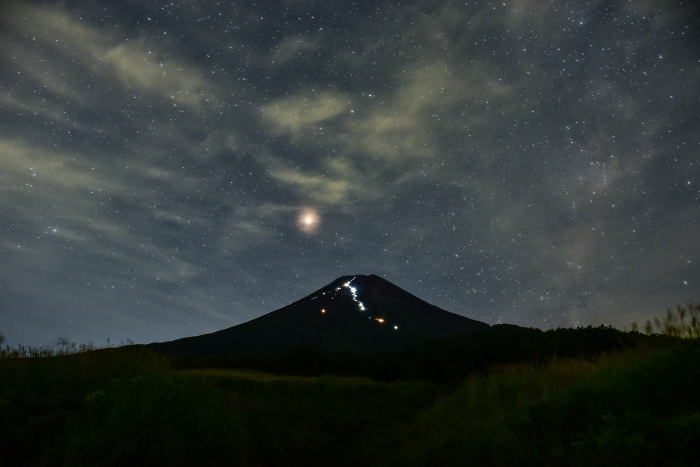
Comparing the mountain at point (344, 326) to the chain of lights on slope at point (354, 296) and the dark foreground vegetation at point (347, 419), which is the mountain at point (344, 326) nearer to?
the chain of lights on slope at point (354, 296)

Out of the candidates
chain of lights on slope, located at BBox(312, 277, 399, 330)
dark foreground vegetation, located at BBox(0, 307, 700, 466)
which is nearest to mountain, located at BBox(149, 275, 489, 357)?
chain of lights on slope, located at BBox(312, 277, 399, 330)

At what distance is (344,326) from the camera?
5571 inches

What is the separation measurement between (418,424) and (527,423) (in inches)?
249

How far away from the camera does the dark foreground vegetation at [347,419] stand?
24.7 ft

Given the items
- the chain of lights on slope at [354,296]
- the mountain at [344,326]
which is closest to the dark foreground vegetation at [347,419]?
the mountain at [344,326]

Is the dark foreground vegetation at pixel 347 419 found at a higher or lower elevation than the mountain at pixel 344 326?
lower

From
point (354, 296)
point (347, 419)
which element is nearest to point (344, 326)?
point (354, 296)

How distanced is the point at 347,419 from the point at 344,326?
127 m

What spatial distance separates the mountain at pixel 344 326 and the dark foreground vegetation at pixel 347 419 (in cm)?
10209

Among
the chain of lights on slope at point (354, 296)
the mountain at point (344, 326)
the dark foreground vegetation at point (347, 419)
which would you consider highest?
the chain of lights on slope at point (354, 296)

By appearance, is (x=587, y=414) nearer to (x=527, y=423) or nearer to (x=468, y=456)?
(x=527, y=423)

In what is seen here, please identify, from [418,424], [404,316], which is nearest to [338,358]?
[418,424]

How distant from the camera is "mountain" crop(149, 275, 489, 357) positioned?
12644 centimetres

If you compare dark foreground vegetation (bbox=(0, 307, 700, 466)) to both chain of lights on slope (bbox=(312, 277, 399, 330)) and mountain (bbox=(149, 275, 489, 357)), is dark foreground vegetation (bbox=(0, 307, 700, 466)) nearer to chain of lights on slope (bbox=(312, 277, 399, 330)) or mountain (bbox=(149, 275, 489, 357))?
mountain (bbox=(149, 275, 489, 357))
